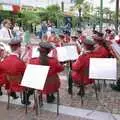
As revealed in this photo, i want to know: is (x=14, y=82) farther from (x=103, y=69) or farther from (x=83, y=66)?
(x=103, y=69)

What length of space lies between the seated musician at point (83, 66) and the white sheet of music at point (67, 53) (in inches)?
25.5

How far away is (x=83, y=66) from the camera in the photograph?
980 centimetres

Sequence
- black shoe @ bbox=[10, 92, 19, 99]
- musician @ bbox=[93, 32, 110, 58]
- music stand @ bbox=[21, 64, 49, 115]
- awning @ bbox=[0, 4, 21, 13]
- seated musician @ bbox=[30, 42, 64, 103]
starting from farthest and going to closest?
awning @ bbox=[0, 4, 21, 13] → musician @ bbox=[93, 32, 110, 58] → black shoe @ bbox=[10, 92, 19, 99] → seated musician @ bbox=[30, 42, 64, 103] → music stand @ bbox=[21, 64, 49, 115]

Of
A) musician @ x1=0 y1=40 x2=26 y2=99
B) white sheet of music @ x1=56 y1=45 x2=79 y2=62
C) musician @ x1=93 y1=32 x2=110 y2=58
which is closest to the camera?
musician @ x1=0 y1=40 x2=26 y2=99

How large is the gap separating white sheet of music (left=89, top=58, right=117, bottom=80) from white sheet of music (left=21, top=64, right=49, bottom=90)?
918 millimetres

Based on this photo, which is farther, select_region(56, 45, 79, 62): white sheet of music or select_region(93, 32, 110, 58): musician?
select_region(93, 32, 110, 58): musician

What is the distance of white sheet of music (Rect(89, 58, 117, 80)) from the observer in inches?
319

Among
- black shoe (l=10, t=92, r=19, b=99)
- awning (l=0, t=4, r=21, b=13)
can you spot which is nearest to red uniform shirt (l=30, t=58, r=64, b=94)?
black shoe (l=10, t=92, r=19, b=99)

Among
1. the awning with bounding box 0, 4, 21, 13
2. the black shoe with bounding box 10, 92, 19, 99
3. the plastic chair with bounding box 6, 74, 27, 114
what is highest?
the awning with bounding box 0, 4, 21, 13

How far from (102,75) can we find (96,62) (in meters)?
0.40

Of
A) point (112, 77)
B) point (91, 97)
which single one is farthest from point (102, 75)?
point (91, 97)

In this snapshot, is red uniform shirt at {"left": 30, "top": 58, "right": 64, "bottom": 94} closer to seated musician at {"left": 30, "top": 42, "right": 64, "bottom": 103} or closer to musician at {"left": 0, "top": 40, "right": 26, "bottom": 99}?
seated musician at {"left": 30, "top": 42, "right": 64, "bottom": 103}

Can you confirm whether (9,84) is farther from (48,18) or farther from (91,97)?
(48,18)

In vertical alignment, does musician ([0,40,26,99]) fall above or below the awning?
below
